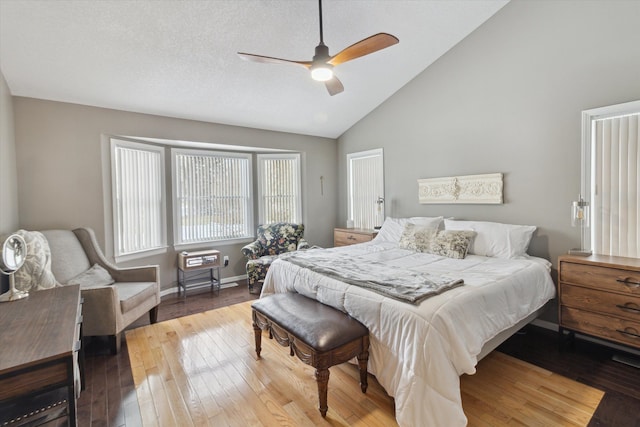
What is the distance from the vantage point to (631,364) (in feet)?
7.90

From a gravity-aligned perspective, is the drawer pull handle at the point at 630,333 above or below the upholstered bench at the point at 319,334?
below

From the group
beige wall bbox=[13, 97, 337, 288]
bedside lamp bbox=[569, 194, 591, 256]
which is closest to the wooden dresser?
bedside lamp bbox=[569, 194, 591, 256]

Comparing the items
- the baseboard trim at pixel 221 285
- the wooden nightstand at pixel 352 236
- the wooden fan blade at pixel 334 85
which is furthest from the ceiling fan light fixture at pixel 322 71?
the baseboard trim at pixel 221 285

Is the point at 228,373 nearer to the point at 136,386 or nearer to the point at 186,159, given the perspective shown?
the point at 136,386

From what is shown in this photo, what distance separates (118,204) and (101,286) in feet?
4.59

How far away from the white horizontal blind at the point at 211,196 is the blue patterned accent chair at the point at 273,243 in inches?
21.2

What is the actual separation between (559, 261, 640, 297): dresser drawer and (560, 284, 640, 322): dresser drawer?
5 cm

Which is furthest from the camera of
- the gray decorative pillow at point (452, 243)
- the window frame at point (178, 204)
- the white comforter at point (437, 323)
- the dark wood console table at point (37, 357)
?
the window frame at point (178, 204)

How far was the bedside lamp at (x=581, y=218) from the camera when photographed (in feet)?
9.09

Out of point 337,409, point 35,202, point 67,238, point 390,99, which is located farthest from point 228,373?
point 390,99

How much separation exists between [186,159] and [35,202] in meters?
1.89

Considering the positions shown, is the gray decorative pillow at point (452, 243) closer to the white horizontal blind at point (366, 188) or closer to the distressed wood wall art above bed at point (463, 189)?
the distressed wood wall art above bed at point (463, 189)

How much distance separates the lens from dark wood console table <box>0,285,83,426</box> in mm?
1186

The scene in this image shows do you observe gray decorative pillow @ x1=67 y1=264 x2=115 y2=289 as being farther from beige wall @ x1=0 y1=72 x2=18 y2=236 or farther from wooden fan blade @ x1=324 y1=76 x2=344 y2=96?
wooden fan blade @ x1=324 y1=76 x2=344 y2=96
